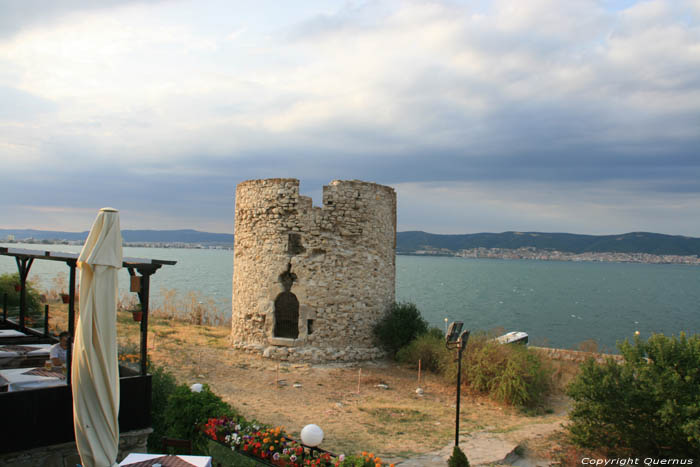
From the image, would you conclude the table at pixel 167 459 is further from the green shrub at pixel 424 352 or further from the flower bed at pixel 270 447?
the green shrub at pixel 424 352

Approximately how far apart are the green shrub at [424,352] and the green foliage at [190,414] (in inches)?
332

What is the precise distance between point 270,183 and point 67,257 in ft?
30.3

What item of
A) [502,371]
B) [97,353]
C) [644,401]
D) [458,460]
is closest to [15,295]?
[97,353]

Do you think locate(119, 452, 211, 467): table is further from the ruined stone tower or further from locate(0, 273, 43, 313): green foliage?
locate(0, 273, 43, 313): green foliage

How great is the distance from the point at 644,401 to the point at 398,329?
29.1 ft

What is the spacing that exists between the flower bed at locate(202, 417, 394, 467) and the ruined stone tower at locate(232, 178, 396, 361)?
7692 mm

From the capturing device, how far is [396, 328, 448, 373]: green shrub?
49.6ft

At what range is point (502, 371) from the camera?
12.5 metres

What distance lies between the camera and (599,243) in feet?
556

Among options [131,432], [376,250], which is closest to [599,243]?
[376,250]

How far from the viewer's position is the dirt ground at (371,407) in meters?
8.88

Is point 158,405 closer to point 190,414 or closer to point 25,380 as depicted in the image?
point 190,414
